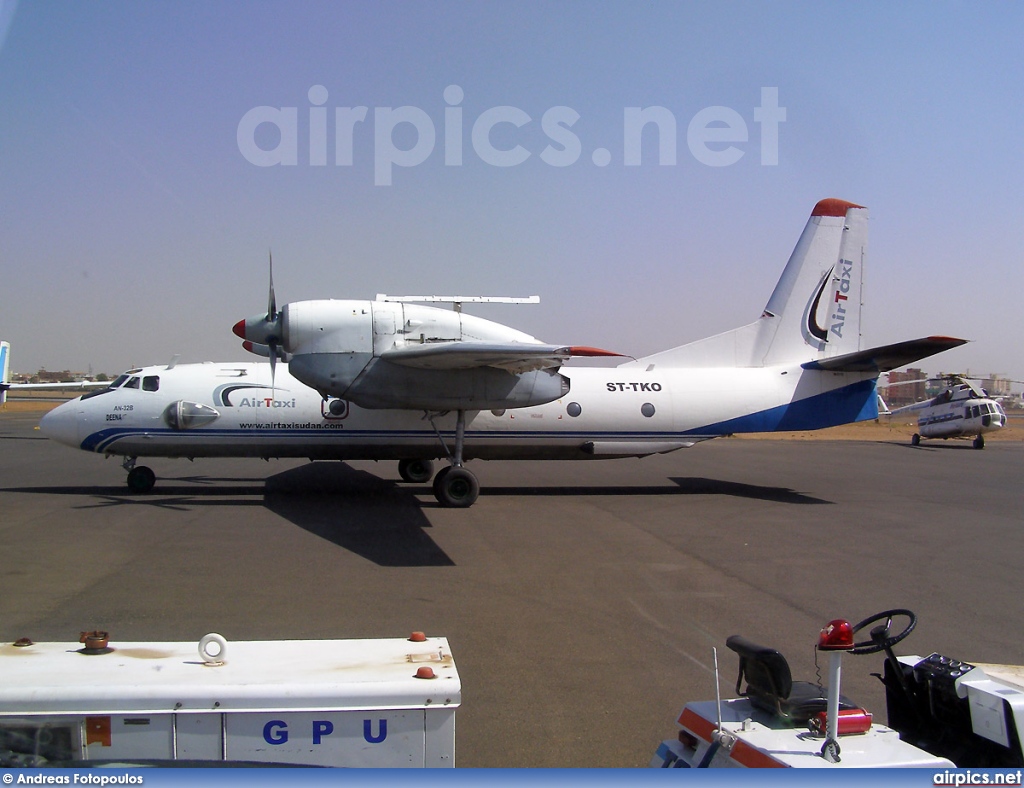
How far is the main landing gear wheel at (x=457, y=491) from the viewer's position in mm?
13422

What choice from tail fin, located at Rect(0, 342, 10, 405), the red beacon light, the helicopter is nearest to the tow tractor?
the red beacon light

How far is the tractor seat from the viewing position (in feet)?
10.2

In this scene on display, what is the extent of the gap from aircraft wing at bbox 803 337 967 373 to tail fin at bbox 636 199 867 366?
2.18ft

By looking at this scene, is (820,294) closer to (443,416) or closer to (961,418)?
(443,416)

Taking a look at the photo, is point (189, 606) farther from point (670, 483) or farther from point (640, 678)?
point (670, 483)

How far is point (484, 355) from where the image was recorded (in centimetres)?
1160

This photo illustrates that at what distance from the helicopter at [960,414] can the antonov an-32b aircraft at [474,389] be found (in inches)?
640

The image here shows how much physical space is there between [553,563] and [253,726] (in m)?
6.67

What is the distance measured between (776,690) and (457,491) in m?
10.6

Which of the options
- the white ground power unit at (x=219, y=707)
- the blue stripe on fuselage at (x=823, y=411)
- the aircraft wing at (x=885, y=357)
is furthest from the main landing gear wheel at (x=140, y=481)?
the aircraft wing at (x=885, y=357)

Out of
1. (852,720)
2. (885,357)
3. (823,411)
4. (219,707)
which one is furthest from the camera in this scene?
(823,411)

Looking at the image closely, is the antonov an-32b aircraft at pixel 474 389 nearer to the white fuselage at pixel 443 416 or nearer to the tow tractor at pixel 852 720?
the white fuselage at pixel 443 416

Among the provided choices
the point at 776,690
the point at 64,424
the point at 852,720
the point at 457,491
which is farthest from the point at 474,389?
the point at 852,720

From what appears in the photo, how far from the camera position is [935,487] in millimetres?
17562
